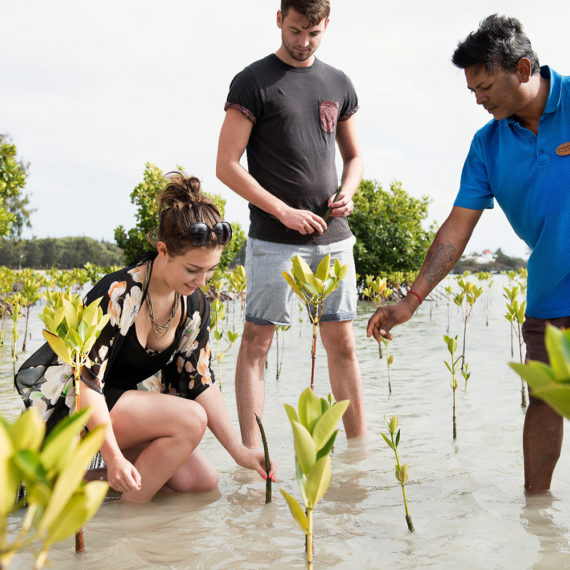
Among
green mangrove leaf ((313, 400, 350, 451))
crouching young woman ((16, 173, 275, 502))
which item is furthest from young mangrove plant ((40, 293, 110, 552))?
green mangrove leaf ((313, 400, 350, 451))

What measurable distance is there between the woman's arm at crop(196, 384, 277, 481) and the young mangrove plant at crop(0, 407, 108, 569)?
2.07 meters

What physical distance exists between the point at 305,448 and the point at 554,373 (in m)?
0.45

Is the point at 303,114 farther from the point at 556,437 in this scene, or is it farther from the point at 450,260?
the point at 556,437

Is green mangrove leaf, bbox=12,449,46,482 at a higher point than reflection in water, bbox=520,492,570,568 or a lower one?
higher

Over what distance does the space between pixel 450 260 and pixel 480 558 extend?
56.0 inches

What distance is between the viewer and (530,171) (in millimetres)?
2760

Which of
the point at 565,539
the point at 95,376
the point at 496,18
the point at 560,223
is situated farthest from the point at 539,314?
the point at 95,376

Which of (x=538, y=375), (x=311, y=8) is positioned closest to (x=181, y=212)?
(x=311, y=8)

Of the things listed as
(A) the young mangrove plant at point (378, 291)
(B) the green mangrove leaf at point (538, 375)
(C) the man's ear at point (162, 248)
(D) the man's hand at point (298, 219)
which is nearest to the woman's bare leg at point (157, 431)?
(C) the man's ear at point (162, 248)

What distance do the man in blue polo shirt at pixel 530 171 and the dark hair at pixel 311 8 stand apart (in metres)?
0.82

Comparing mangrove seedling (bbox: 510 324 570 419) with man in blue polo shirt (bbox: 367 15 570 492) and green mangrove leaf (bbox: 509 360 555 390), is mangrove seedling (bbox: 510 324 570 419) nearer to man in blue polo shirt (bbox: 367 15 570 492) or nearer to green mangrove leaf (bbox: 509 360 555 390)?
green mangrove leaf (bbox: 509 360 555 390)

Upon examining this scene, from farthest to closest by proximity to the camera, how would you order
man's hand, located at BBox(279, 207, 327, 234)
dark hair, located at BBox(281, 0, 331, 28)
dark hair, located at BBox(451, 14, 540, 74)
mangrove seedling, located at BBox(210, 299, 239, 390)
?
mangrove seedling, located at BBox(210, 299, 239, 390), man's hand, located at BBox(279, 207, 327, 234), dark hair, located at BBox(281, 0, 331, 28), dark hair, located at BBox(451, 14, 540, 74)

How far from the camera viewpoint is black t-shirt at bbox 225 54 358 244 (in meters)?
3.41

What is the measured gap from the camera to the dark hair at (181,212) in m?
2.73
